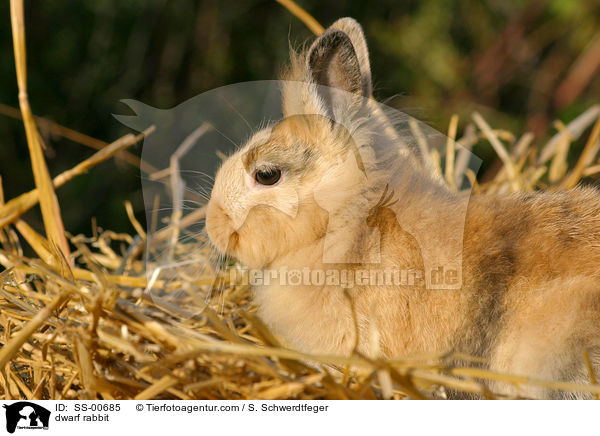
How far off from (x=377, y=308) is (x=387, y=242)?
162 mm

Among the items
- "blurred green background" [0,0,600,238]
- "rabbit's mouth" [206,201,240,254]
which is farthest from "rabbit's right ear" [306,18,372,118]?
"blurred green background" [0,0,600,238]

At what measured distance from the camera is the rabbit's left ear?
1372 millimetres

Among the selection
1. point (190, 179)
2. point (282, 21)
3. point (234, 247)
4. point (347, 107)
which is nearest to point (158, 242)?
point (190, 179)

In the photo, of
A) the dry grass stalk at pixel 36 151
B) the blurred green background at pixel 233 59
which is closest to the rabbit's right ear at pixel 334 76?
the dry grass stalk at pixel 36 151

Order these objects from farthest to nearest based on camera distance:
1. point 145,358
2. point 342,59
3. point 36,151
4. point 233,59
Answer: point 233,59
point 36,151
point 342,59
point 145,358

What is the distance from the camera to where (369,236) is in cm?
146

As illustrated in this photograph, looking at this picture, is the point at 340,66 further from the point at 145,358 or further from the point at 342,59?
the point at 145,358

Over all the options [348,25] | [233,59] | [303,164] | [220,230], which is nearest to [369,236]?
[303,164]

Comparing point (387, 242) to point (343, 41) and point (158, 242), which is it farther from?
point (158, 242)
